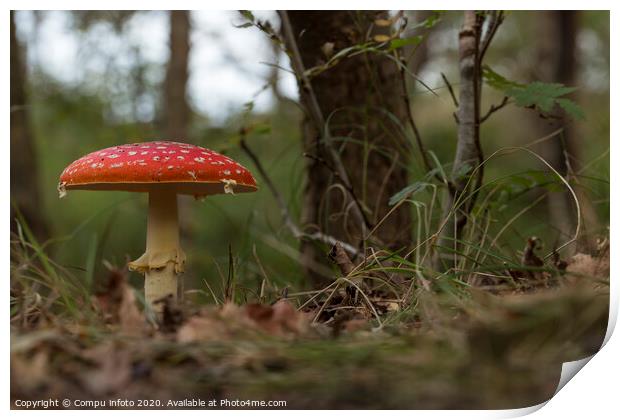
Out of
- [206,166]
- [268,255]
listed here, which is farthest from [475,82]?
[268,255]

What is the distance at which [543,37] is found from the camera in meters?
2.91

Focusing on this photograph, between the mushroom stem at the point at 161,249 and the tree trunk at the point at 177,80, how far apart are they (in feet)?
5.28

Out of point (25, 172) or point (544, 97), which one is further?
point (25, 172)

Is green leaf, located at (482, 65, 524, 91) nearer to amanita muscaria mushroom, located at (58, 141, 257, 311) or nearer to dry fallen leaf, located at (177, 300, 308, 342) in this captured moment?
amanita muscaria mushroom, located at (58, 141, 257, 311)

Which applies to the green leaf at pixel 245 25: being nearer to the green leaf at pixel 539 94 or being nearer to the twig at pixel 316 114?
the twig at pixel 316 114

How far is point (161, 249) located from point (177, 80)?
1.90 m

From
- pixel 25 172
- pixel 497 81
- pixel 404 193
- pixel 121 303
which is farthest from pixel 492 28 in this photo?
pixel 25 172

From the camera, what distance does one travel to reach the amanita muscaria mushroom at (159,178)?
90 centimetres

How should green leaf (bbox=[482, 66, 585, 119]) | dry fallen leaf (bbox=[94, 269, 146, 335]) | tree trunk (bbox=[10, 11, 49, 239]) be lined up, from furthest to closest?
tree trunk (bbox=[10, 11, 49, 239]) < green leaf (bbox=[482, 66, 585, 119]) < dry fallen leaf (bbox=[94, 269, 146, 335])

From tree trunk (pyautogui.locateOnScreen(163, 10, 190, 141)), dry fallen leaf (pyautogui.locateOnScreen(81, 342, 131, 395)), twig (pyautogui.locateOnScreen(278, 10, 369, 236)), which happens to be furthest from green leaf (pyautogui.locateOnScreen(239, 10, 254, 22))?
tree trunk (pyautogui.locateOnScreen(163, 10, 190, 141))

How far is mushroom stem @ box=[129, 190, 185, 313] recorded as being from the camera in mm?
1076

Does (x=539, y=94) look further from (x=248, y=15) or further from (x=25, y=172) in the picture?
(x=25, y=172)

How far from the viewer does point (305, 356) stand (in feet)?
2.37

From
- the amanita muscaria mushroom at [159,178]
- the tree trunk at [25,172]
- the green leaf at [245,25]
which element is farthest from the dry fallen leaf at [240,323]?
the tree trunk at [25,172]
